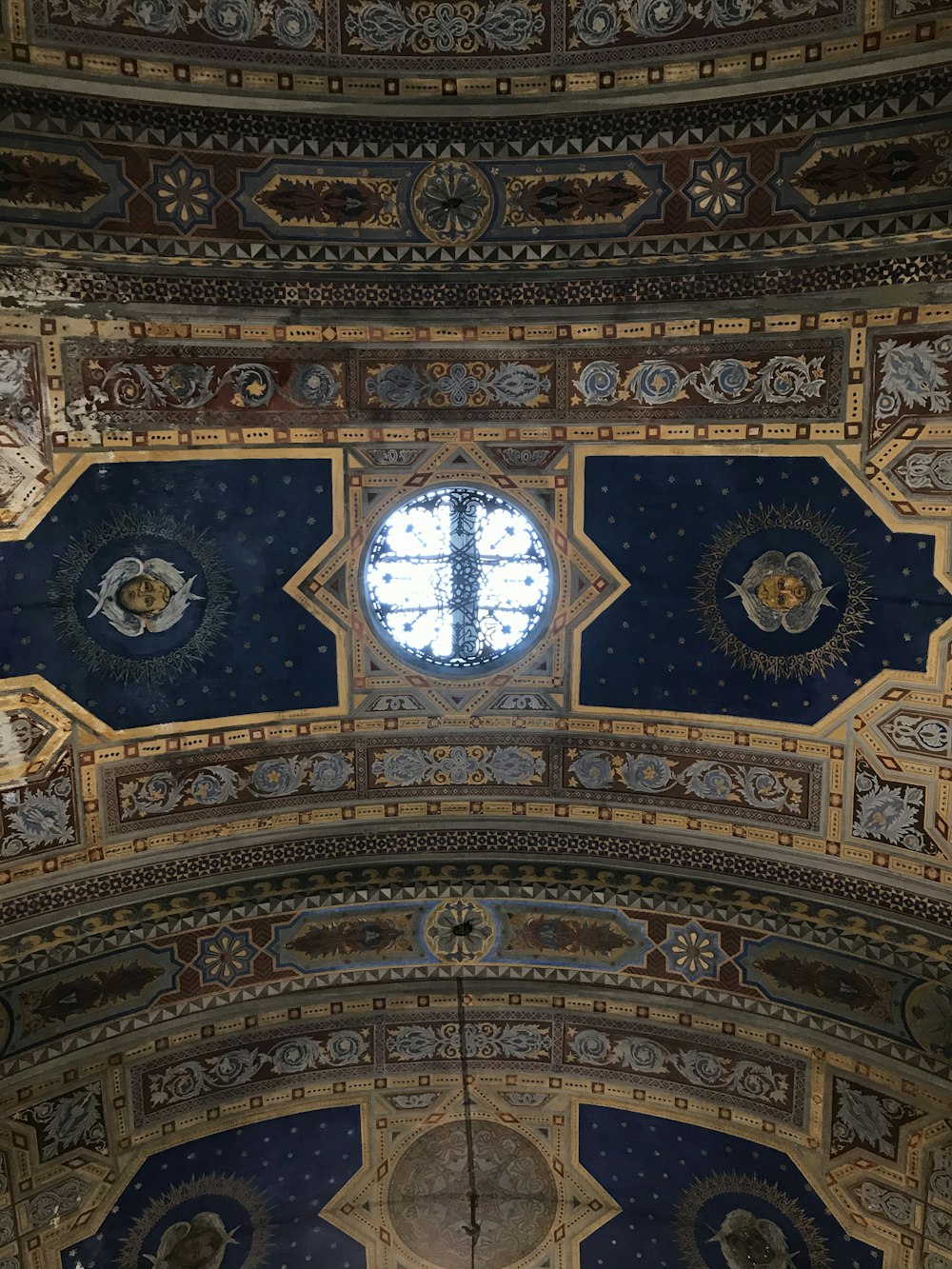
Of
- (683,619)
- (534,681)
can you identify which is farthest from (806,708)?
Answer: (534,681)

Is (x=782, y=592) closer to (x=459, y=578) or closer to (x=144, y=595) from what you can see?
(x=459, y=578)

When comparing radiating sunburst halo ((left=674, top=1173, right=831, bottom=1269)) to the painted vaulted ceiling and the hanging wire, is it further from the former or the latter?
the hanging wire

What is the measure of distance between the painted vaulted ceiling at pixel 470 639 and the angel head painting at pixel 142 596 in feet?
0.16

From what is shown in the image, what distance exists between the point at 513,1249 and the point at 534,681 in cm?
743

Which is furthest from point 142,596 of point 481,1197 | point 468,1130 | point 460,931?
point 481,1197

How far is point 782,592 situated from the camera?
12.1 m

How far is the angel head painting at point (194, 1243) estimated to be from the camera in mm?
13617

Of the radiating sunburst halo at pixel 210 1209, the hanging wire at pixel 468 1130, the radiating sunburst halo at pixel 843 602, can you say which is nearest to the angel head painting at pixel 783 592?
the radiating sunburst halo at pixel 843 602

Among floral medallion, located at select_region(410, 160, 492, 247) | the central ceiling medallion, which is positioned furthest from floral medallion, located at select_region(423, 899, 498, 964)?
floral medallion, located at select_region(410, 160, 492, 247)

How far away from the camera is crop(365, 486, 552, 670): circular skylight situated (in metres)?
12.8

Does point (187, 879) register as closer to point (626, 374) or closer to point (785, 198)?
point (626, 374)

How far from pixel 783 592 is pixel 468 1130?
24.1 feet

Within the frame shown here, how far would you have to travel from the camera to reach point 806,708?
12336mm

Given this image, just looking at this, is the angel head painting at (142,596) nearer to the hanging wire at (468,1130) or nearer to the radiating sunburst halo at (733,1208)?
the hanging wire at (468,1130)
